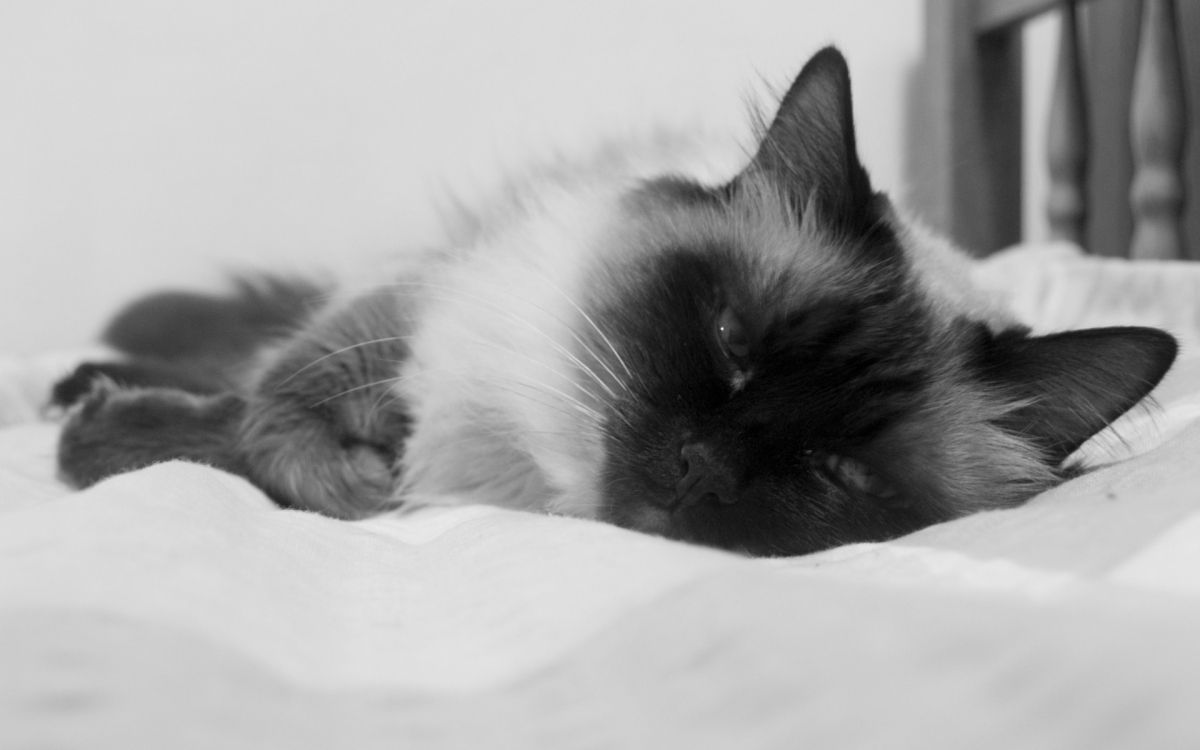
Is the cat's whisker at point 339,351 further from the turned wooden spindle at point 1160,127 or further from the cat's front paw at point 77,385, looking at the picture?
the turned wooden spindle at point 1160,127

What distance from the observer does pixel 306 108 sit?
2.36 meters

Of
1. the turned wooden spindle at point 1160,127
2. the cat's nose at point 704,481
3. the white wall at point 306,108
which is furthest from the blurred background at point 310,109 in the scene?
the cat's nose at point 704,481

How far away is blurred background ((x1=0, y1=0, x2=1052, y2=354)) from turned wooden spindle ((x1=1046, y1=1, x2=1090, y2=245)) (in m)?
0.41

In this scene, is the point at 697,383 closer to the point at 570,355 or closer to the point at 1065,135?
the point at 570,355

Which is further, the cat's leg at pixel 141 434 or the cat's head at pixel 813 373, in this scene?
the cat's leg at pixel 141 434

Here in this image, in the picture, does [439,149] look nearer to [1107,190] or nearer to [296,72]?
[296,72]

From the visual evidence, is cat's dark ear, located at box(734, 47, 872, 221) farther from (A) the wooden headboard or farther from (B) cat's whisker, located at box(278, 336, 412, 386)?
(A) the wooden headboard

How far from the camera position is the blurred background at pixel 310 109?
2.28 m

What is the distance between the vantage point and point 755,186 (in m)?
1.17

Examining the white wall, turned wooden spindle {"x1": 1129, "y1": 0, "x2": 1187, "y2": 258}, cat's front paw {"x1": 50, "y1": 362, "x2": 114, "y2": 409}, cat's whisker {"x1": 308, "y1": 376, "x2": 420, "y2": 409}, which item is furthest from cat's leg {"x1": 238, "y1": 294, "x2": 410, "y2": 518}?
turned wooden spindle {"x1": 1129, "y1": 0, "x2": 1187, "y2": 258}

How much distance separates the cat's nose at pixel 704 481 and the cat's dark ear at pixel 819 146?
39cm

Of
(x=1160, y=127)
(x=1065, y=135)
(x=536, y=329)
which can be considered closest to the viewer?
(x=536, y=329)

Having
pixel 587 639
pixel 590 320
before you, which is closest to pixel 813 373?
pixel 590 320

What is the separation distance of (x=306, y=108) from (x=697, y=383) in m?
1.77
